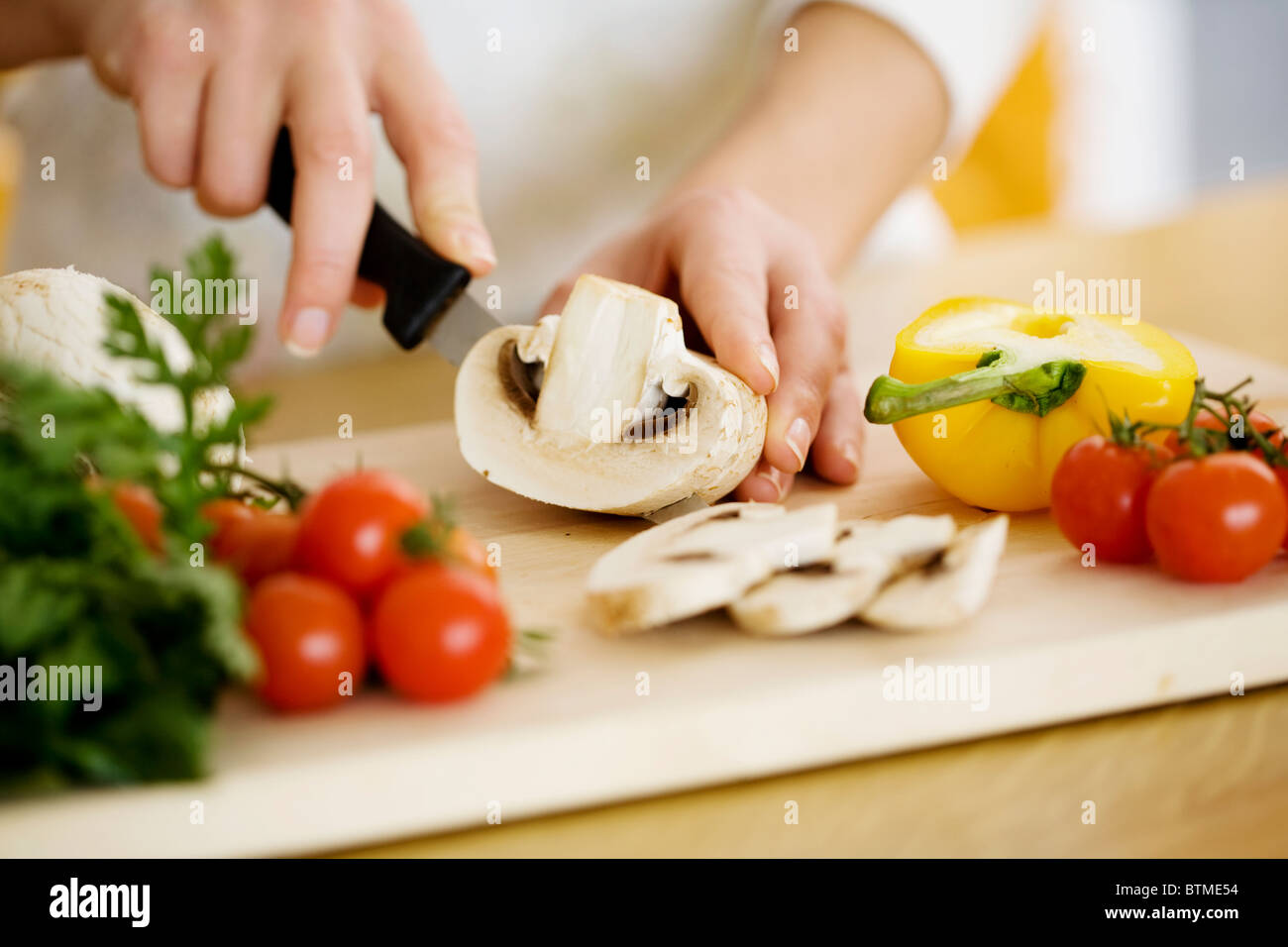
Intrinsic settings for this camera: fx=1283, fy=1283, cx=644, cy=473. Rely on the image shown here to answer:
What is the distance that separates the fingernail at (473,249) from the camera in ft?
5.44

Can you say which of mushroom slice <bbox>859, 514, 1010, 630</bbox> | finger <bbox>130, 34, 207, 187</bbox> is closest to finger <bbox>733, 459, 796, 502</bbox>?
mushroom slice <bbox>859, 514, 1010, 630</bbox>

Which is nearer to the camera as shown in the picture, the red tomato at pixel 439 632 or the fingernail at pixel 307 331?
the red tomato at pixel 439 632

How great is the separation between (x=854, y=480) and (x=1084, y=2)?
438cm

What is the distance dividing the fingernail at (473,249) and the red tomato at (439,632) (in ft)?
2.15

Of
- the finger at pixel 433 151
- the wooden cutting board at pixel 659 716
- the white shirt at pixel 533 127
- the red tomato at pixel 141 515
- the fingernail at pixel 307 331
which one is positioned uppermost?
the white shirt at pixel 533 127

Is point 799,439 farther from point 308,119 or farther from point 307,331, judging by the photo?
point 308,119

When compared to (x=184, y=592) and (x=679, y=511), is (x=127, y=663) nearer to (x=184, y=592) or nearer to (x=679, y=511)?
(x=184, y=592)

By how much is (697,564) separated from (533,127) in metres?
1.53

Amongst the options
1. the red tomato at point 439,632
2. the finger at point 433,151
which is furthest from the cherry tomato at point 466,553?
the finger at point 433,151

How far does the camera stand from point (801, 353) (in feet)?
5.54

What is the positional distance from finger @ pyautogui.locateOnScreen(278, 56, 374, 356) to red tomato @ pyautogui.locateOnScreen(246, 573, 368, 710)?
62cm

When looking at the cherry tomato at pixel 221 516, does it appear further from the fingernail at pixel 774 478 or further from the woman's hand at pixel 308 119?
the fingernail at pixel 774 478

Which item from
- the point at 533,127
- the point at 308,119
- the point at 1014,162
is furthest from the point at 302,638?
the point at 1014,162

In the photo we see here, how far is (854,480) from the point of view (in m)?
1.74
